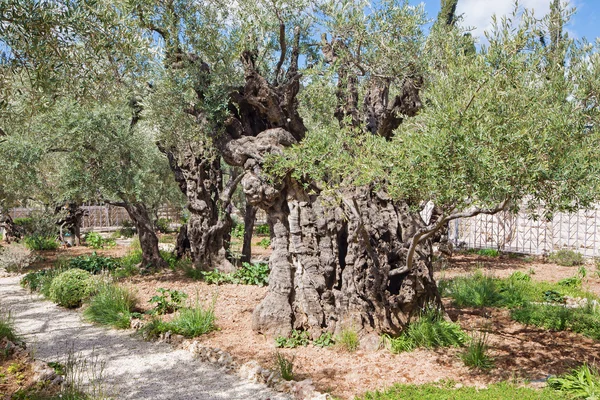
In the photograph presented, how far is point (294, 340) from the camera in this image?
7.41m

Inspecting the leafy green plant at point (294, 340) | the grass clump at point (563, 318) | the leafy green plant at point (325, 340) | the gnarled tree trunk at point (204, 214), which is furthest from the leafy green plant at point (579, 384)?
the gnarled tree trunk at point (204, 214)

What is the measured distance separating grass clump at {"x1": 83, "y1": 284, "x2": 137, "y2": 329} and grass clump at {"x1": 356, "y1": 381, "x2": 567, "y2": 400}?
5.37 metres

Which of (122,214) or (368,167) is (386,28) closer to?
(368,167)

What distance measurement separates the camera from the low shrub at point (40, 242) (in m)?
19.3

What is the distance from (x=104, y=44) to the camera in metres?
5.52

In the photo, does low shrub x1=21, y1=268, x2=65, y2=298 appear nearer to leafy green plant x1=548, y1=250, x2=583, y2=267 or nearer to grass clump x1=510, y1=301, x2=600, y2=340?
grass clump x1=510, y1=301, x2=600, y2=340

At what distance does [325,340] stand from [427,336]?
1.53 m

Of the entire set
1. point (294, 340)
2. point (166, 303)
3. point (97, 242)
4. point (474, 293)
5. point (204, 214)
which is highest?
point (204, 214)

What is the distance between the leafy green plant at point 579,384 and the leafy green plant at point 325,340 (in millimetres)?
3041

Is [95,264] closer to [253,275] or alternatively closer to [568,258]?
[253,275]

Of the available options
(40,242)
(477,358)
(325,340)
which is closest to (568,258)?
(477,358)

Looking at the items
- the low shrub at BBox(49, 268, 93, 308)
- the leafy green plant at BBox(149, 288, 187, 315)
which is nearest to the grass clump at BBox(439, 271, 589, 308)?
the leafy green plant at BBox(149, 288, 187, 315)

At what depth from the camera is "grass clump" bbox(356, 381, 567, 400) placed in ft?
15.6

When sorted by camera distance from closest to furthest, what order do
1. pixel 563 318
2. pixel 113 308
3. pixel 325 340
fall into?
pixel 325 340 < pixel 563 318 < pixel 113 308
